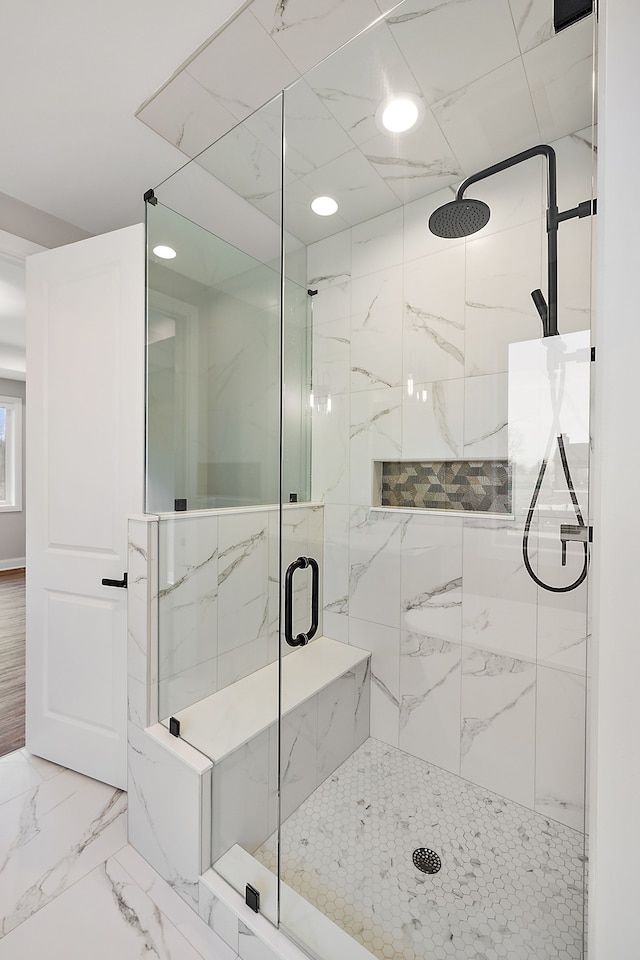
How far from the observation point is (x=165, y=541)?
1594mm

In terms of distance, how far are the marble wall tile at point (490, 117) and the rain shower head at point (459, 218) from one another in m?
0.09

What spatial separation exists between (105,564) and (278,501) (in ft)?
2.89

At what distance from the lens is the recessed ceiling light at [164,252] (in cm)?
171

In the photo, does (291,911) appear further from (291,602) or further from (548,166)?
(548,166)

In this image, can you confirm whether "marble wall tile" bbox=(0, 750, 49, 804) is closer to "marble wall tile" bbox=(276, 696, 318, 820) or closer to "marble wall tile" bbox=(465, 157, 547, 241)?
"marble wall tile" bbox=(276, 696, 318, 820)

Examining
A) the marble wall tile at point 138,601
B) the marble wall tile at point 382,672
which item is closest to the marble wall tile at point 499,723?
the marble wall tile at point 382,672

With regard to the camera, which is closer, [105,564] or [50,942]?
[50,942]

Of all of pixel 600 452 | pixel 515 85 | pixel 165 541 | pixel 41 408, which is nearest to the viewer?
pixel 600 452

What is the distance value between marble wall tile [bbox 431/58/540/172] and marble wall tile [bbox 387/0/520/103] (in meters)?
0.03

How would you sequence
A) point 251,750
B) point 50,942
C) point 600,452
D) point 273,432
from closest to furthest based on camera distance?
point 600,452 → point 50,942 → point 251,750 → point 273,432

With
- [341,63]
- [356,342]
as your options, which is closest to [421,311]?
[356,342]

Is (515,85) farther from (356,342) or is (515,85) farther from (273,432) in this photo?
(273,432)

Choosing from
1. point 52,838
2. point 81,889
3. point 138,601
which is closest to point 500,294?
point 138,601

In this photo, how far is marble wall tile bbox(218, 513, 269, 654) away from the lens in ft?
4.91
